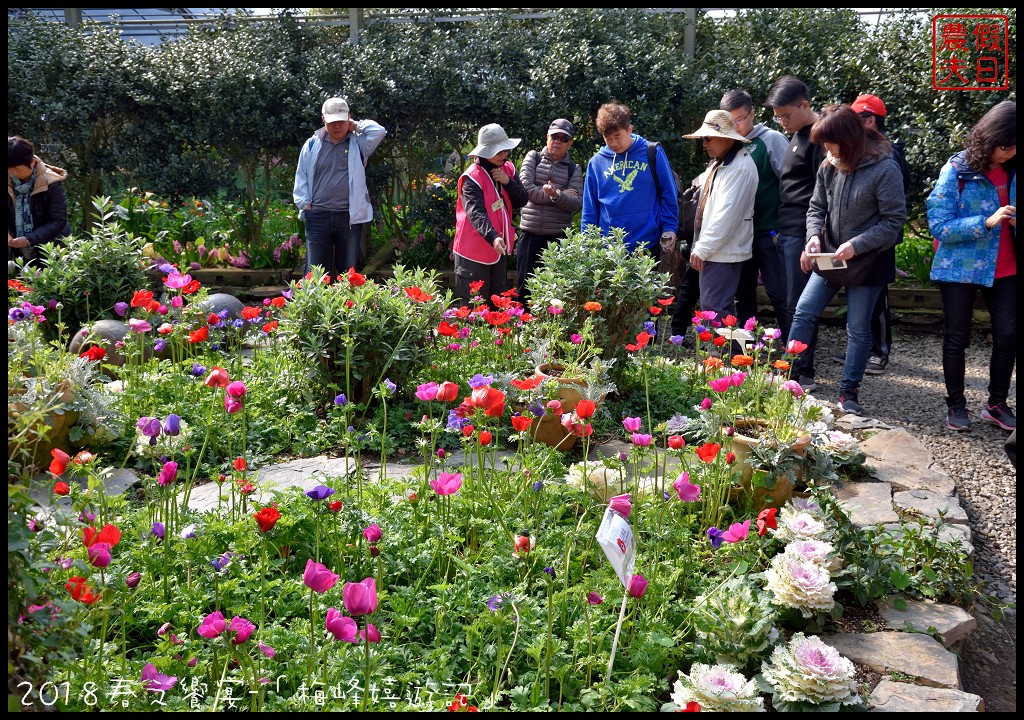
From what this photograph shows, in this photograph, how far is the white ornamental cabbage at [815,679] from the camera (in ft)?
6.77

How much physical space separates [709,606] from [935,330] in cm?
581

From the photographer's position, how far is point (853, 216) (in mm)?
4504

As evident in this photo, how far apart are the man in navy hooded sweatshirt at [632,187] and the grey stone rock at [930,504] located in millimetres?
2381

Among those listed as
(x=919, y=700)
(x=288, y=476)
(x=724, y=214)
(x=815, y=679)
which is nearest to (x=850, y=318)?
(x=724, y=214)

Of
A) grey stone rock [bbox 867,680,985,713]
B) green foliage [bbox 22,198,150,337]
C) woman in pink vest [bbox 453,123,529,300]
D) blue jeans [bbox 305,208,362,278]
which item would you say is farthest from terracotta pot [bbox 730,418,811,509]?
blue jeans [bbox 305,208,362,278]

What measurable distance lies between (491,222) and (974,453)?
3.20 metres

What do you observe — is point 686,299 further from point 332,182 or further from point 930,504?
point 332,182

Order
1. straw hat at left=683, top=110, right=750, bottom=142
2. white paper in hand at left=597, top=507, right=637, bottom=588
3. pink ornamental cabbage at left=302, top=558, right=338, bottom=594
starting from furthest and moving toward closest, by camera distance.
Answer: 1. straw hat at left=683, top=110, right=750, bottom=142
2. white paper in hand at left=597, top=507, right=637, bottom=588
3. pink ornamental cabbage at left=302, top=558, right=338, bottom=594

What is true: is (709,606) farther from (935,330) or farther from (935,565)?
(935,330)

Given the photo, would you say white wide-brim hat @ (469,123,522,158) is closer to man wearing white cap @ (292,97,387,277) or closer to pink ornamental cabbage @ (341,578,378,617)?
man wearing white cap @ (292,97,387,277)

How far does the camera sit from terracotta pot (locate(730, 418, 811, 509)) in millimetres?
3127

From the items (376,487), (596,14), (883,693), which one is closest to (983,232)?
(883,693)

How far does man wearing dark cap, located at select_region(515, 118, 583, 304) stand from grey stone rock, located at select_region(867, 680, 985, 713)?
404 centimetres

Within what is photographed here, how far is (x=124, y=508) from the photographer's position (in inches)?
117
